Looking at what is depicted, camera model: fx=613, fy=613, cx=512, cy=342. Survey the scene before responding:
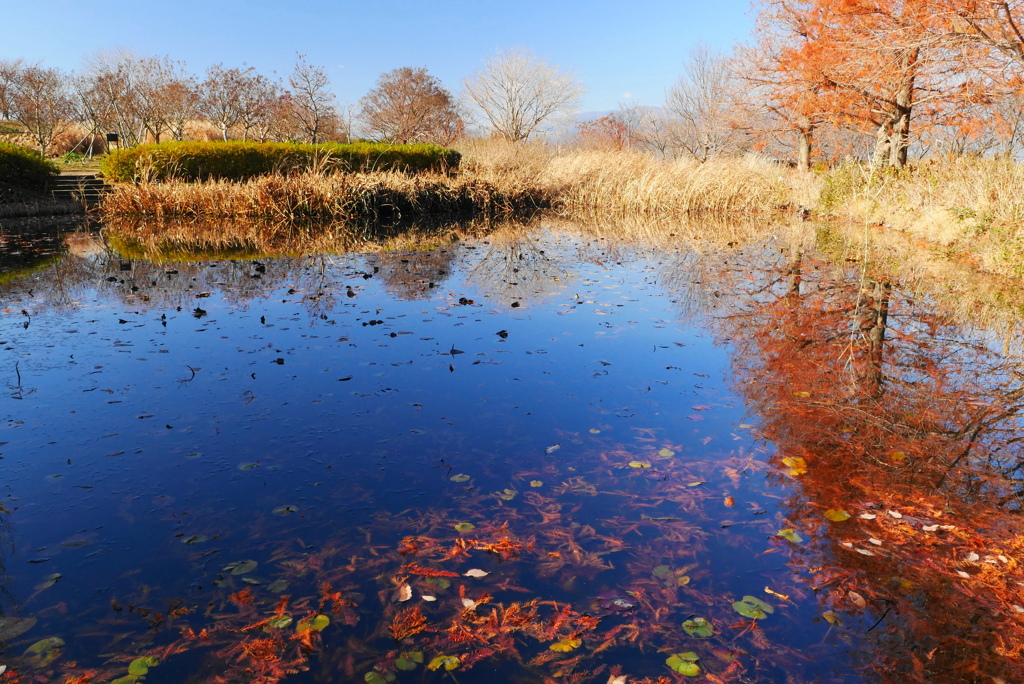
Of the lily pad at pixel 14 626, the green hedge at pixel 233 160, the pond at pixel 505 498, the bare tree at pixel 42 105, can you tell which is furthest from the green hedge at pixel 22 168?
the lily pad at pixel 14 626

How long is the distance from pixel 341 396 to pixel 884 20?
19901 millimetres

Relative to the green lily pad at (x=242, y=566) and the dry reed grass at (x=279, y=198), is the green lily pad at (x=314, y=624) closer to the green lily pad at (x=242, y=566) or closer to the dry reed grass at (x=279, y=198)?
the green lily pad at (x=242, y=566)

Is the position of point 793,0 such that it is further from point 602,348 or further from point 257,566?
point 257,566

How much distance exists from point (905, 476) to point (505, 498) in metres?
2.42

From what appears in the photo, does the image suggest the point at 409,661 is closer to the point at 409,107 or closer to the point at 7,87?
the point at 7,87

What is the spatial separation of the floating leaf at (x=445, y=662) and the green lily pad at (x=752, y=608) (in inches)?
46.9

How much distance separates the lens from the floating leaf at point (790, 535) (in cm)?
307

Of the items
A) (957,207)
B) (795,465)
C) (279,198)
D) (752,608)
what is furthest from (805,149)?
(752,608)

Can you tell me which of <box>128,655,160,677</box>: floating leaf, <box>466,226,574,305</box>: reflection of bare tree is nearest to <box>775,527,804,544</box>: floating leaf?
<box>128,655,160,677</box>: floating leaf

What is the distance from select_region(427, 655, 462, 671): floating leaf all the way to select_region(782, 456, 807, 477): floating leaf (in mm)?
2408

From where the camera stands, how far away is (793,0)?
78.7 ft

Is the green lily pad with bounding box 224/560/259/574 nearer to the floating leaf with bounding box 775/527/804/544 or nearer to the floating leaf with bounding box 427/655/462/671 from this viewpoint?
the floating leaf with bounding box 427/655/462/671

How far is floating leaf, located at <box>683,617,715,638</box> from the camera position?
8.04 feet

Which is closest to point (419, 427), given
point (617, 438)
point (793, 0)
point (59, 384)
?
point (617, 438)
